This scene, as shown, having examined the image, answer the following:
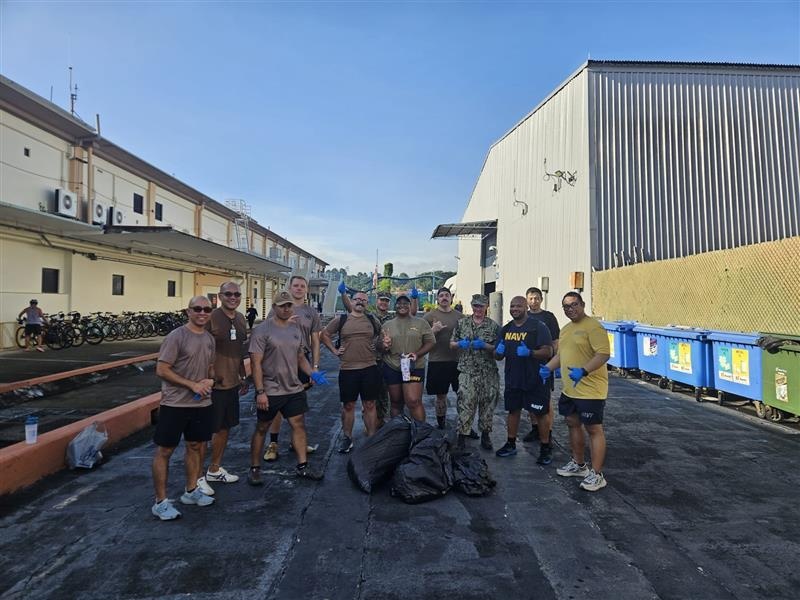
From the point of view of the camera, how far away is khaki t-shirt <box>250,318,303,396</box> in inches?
167

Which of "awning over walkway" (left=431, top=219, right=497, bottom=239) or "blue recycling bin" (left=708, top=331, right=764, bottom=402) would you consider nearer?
"blue recycling bin" (left=708, top=331, right=764, bottom=402)

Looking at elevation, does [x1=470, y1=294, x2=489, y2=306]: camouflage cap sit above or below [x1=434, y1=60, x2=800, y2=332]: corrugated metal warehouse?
below

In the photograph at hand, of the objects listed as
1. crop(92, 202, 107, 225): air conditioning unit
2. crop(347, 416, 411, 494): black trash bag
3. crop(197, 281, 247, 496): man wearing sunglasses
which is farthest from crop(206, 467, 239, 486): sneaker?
crop(92, 202, 107, 225): air conditioning unit

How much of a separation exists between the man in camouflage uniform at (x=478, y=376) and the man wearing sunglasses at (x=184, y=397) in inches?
105

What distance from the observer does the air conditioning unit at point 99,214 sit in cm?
1599

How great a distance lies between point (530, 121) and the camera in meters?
19.6

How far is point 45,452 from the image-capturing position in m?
4.38

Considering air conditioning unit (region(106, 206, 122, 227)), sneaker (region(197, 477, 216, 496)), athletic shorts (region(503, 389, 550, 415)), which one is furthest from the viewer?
air conditioning unit (region(106, 206, 122, 227))

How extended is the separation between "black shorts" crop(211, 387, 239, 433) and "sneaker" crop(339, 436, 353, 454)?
1298 mm

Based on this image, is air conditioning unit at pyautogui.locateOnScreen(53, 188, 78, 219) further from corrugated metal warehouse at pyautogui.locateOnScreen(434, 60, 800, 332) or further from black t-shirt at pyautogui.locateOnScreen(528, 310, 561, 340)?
corrugated metal warehouse at pyautogui.locateOnScreen(434, 60, 800, 332)

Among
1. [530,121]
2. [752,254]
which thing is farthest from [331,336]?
[530,121]

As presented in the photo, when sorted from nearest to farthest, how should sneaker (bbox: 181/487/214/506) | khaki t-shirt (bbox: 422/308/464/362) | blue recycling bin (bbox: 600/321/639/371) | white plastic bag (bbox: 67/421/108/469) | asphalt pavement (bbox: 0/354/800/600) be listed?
asphalt pavement (bbox: 0/354/800/600)
sneaker (bbox: 181/487/214/506)
white plastic bag (bbox: 67/421/108/469)
khaki t-shirt (bbox: 422/308/464/362)
blue recycling bin (bbox: 600/321/639/371)

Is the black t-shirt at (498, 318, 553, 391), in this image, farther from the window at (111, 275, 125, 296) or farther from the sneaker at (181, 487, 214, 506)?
the window at (111, 275, 125, 296)

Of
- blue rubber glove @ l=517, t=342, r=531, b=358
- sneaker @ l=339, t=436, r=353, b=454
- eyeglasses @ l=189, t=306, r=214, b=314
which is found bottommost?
sneaker @ l=339, t=436, r=353, b=454
